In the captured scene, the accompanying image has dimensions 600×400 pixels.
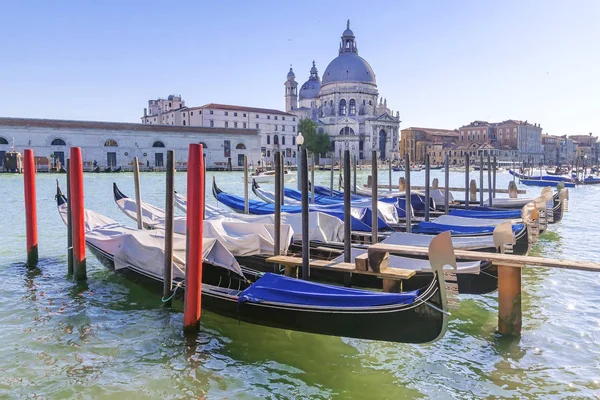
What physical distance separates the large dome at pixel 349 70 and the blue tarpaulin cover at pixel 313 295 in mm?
57373

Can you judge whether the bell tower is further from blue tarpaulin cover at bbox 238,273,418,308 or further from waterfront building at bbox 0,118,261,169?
blue tarpaulin cover at bbox 238,273,418,308

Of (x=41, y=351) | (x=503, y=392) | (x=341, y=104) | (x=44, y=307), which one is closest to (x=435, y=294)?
(x=503, y=392)

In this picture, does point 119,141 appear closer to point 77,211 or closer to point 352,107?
point 352,107

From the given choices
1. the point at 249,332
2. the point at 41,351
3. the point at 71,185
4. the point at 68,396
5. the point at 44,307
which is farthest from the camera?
the point at 71,185

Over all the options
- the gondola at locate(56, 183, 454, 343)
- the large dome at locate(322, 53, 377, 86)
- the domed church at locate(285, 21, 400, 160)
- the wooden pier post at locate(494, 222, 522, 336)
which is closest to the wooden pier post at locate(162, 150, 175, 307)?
the gondola at locate(56, 183, 454, 343)

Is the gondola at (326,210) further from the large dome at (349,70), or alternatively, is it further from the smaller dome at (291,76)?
the smaller dome at (291,76)

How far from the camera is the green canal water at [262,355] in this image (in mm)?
3953

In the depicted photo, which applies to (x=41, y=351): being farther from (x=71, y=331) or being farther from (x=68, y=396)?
(x=68, y=396)

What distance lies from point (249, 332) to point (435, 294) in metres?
1.90

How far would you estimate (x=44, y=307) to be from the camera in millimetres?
5711

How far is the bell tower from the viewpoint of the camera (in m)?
70.7

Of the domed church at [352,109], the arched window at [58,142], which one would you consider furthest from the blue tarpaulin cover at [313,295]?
the domed church at [352,109]

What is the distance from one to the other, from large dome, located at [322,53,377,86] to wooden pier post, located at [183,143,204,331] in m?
57.2

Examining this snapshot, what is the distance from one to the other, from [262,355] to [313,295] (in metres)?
0.70
